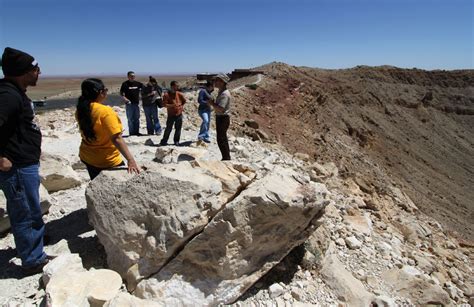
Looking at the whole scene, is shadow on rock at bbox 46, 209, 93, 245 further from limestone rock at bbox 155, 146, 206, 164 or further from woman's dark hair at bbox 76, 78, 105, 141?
limestone rock at bbox 155, 146, 206, 164

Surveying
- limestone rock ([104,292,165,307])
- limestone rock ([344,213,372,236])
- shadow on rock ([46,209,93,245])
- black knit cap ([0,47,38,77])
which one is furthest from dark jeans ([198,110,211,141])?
limestone rock ([104,292,165,307])

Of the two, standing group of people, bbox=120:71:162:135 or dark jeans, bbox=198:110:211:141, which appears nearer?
dark jeans, bbox=198:110:211:141

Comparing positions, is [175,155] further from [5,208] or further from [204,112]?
[5,208]

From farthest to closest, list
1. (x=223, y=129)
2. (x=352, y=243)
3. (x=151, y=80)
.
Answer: (x=151, y=80), (x=223, y=129), (x=352, y=243)

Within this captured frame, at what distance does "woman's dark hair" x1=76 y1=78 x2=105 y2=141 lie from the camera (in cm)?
421

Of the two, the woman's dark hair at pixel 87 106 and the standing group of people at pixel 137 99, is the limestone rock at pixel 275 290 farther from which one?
the standing group of people at pixel 137 99

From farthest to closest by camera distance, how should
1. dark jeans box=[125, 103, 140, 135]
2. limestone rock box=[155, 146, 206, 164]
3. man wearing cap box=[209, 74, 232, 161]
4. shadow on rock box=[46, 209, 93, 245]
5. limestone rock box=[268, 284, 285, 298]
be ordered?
dark jeans box=[125, 103, 140, 135]
limestone rock box=[155, 146, 206, 164]
man wearing cap box=[209, 74, 232, 161]
shadow on rock box=[46, 209, 93, 245]
limestone rock box=[268, 284, 285, 298]

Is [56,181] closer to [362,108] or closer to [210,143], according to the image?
[210,143]

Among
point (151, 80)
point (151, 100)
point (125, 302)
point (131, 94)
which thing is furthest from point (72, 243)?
point (151, 80)

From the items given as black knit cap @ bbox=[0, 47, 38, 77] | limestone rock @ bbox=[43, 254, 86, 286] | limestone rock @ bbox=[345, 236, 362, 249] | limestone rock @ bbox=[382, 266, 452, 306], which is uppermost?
black knit cap @ bbox=[0, 47, 38, 77]

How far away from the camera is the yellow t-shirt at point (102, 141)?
416 cm

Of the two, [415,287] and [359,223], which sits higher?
[359,223]

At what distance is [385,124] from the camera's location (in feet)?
93.2

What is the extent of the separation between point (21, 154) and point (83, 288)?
1466mm
